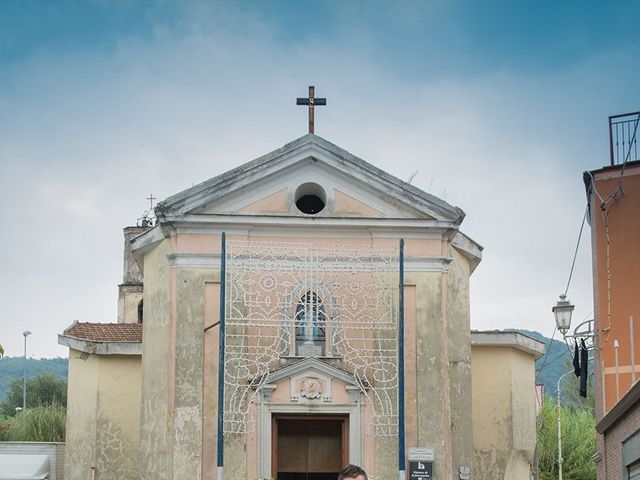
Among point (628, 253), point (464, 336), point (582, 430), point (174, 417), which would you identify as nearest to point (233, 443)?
point (174, 417)

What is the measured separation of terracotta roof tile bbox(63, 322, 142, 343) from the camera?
32.3 metres

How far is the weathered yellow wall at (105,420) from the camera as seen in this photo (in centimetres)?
3003

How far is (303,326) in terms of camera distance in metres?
26.9

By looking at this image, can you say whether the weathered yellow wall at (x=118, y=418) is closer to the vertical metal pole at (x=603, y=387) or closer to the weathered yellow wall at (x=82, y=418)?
the weathered yellow wall at (x=82, y=418)

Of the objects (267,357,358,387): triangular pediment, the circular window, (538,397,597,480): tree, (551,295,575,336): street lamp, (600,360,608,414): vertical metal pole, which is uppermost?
the circular window

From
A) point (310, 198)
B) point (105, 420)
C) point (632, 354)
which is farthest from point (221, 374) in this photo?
point (632, 354)

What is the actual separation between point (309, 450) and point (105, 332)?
312 inches

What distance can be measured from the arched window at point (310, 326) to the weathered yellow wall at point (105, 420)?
5.36 m

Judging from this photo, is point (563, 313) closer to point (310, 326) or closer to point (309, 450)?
point (310, 326)

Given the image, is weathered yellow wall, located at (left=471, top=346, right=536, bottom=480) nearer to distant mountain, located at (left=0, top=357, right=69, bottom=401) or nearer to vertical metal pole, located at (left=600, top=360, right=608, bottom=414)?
vertical metal pole, located at (left=600, top=360, right=608, bottom=414)

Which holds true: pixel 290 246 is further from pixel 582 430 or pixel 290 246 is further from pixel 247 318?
pixel 582 430

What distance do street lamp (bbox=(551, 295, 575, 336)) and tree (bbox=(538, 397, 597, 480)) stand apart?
1205 inches

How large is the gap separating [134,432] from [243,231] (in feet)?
20.9

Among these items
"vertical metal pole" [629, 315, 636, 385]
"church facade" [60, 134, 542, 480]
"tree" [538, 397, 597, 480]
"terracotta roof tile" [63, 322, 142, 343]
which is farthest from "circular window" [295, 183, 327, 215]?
"tree" [538, 397, 597, 480]
